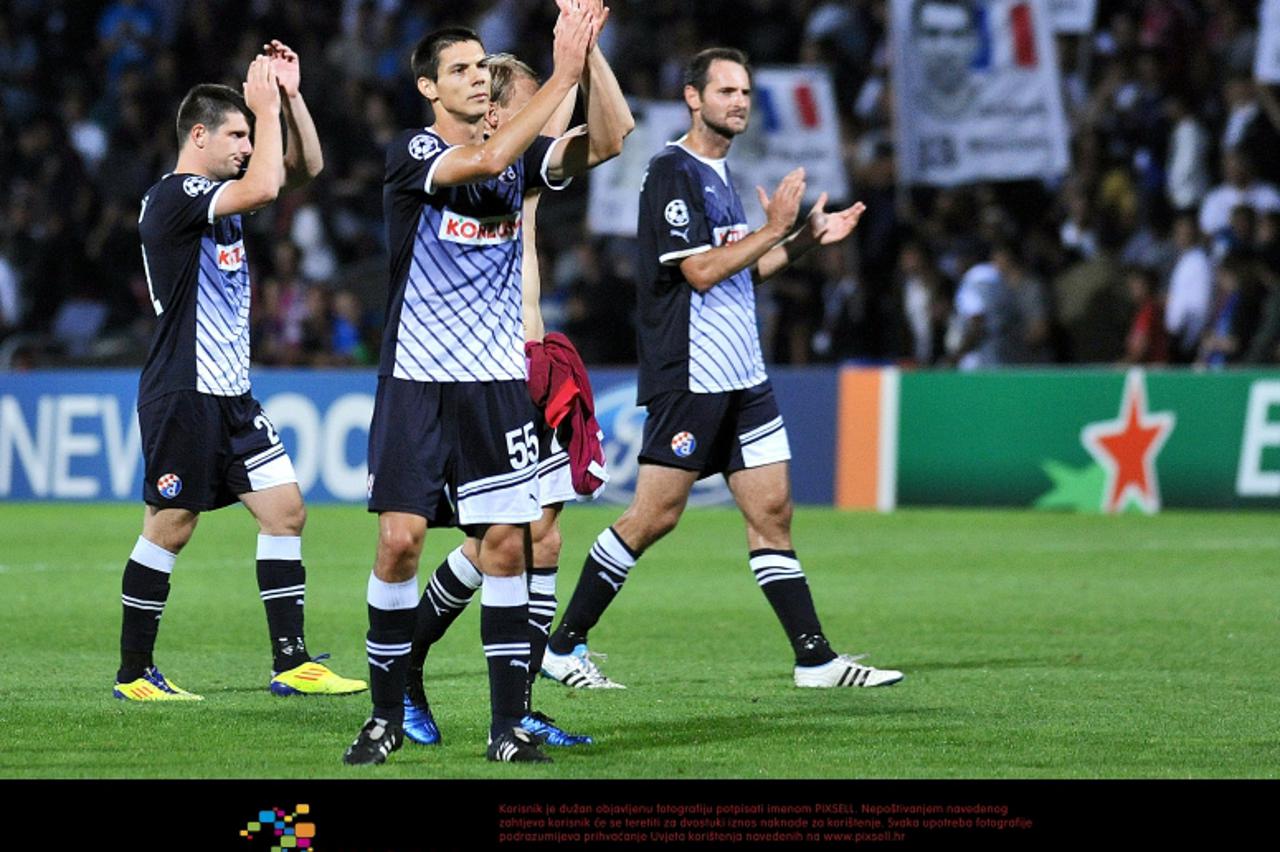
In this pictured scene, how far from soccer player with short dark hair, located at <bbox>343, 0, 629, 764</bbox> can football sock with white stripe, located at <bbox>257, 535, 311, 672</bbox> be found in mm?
1917

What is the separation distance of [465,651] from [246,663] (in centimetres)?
106

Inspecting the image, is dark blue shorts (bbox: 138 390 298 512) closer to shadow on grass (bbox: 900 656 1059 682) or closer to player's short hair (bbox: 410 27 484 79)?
player's short hair (bbox: 410 27 484 79)

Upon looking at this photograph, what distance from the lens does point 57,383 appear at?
61.4ft

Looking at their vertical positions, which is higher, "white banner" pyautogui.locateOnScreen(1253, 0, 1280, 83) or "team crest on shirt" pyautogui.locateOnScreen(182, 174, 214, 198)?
"white banner" pyautogui.locateOnScreen(1253, 0, 1280, 83)

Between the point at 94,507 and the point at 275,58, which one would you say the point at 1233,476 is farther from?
the point at 275,58

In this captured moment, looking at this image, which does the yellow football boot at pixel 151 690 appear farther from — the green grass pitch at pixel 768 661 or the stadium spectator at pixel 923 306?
the stadium spectator at pixel 923 306

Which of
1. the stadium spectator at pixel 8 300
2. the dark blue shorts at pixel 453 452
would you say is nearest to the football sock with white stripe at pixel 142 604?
the dark blue shorts at pixel 453 452

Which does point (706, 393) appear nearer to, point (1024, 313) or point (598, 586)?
point (598, 586)

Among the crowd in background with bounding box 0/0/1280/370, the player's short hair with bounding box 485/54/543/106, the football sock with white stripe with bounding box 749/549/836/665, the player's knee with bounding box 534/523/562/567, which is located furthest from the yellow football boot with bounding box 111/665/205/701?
the crowd in background with bounding box 0/0/1280/370

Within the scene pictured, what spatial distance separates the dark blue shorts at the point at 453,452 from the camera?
263 inches

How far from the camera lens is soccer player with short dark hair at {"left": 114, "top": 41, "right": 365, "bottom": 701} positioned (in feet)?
27.5

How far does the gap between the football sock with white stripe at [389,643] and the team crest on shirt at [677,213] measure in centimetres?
253

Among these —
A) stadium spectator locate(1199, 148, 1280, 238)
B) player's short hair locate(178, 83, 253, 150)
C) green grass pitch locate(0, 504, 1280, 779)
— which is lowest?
green grass pitch locate(0, 504, 1280, 779)

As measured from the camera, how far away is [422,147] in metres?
6.68
